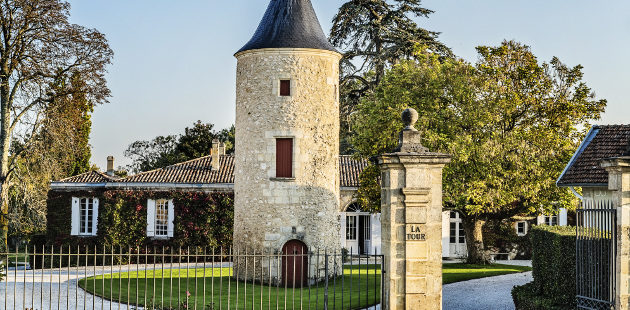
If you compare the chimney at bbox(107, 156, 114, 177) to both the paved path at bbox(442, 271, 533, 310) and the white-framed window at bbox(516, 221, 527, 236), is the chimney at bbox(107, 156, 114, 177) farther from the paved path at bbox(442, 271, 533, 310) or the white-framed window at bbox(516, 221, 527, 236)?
the paved path at bbox(442, 271, 533, 310)

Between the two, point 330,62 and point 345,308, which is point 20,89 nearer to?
point 330,62

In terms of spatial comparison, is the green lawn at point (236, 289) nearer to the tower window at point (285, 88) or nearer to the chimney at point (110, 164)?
the tower window at point (285, 88)

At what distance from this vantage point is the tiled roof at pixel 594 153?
18297 millimetres

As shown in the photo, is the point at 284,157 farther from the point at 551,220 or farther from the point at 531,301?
the point at 551,220

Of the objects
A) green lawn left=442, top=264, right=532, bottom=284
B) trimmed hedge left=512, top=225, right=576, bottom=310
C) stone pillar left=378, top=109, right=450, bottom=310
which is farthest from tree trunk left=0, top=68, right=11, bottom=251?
stone pillar left=378, top=109, right=450, bottom=310

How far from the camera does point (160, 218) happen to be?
30047 mm

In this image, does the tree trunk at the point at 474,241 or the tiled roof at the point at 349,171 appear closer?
the tree trunk at the point at 474,241

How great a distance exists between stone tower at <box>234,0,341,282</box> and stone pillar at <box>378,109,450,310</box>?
10.7 metres

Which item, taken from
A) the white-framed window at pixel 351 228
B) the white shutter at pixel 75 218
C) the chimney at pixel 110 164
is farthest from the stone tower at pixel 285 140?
the chimney at pixel 110 164

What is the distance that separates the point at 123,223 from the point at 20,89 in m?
6.77

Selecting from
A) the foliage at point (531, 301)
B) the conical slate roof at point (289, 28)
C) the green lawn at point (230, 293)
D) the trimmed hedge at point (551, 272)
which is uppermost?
the conical slate roof at point (289, 28)

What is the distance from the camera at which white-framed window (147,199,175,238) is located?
29906 mm

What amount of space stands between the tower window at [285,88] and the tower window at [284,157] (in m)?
1.29

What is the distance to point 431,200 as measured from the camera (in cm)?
1013
